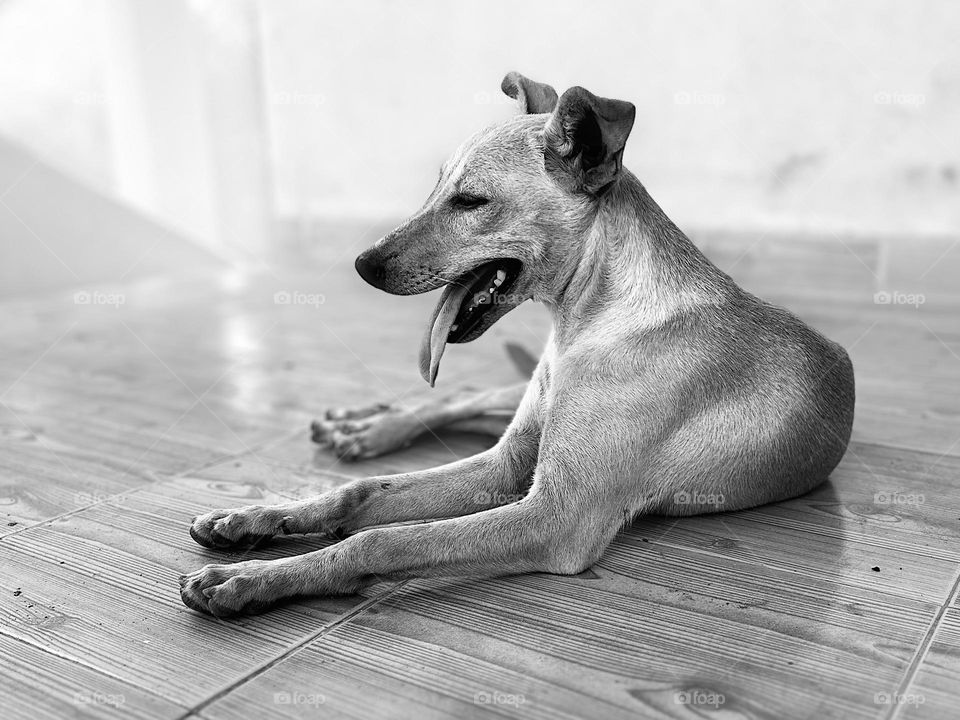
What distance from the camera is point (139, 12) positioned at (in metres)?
7.54

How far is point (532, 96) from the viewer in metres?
2.47

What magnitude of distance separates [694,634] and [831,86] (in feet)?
17.6

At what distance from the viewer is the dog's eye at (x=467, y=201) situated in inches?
85.9

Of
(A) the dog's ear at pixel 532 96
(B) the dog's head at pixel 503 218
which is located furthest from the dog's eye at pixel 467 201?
(A) the dog's ear at pixel 532 96

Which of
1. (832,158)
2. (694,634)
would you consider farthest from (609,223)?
(832,158)

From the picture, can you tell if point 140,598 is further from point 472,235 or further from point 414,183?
point 414,183

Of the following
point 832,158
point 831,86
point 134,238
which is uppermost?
point 831,86
